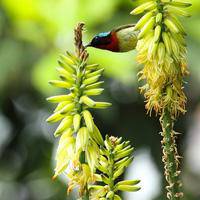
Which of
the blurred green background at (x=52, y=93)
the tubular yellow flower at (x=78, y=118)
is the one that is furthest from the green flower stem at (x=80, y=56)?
the blurred green background at (x=52, y=93)

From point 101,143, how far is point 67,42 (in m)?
2.40

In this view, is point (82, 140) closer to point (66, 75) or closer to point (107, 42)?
point (66, 75)

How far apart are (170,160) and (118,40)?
286 mm

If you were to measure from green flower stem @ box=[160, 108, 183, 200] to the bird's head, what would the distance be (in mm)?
199

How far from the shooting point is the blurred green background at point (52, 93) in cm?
342

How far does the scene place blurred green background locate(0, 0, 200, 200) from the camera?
3418mm

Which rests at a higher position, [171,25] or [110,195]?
[171,25]

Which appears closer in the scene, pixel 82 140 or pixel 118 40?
pixel 82 140

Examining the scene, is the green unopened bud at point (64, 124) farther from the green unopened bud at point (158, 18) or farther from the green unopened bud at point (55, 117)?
the green unopened bud at point (158, 18)

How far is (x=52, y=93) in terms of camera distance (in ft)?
11.2

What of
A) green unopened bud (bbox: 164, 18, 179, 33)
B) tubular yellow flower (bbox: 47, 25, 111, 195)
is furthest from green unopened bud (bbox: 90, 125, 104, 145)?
green unopened bud (bbox: 164, 18, 179, 33)

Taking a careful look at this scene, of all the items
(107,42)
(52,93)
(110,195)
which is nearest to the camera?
(110,195)

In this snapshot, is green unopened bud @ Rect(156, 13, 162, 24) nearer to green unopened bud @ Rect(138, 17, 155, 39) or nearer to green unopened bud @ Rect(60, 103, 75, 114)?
green unopened bud @ Rect(138, 17, 155, 39)

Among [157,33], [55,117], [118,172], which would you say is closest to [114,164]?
[118,172]
